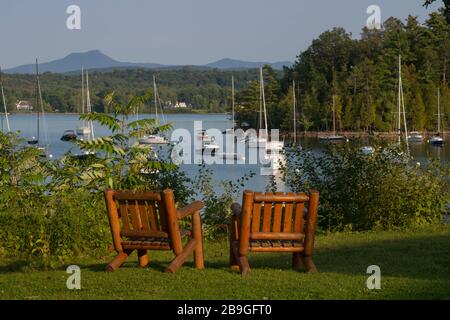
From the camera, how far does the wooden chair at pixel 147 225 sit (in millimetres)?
9023

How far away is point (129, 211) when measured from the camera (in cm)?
941

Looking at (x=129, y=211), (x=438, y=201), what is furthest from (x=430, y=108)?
(x=129, y=211)

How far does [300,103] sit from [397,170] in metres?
96.9

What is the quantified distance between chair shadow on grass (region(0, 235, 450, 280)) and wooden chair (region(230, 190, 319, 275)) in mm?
407

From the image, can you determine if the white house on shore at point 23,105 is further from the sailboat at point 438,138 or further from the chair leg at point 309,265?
the chair leg at point 309,265

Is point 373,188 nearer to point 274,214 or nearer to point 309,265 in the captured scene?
point 309,265

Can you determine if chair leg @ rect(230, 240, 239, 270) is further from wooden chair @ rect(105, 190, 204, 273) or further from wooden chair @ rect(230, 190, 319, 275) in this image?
wooden chair @ rect(105, 190, 204, 273)

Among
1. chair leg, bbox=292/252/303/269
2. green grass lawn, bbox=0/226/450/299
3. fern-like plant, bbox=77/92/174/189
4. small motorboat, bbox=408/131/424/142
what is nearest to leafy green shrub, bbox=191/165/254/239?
fern-like plant, bbox=77/92/174/189

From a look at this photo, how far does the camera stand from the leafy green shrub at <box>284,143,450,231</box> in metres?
14.7

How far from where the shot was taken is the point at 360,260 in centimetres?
1100

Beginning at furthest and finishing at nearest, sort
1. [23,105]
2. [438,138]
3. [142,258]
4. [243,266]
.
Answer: [23,105]
[438,138]
[142,258]
[243,266]

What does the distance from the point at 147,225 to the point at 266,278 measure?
1559 millimetres

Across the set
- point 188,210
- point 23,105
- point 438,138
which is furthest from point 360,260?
point 23,105

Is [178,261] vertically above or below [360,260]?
above
